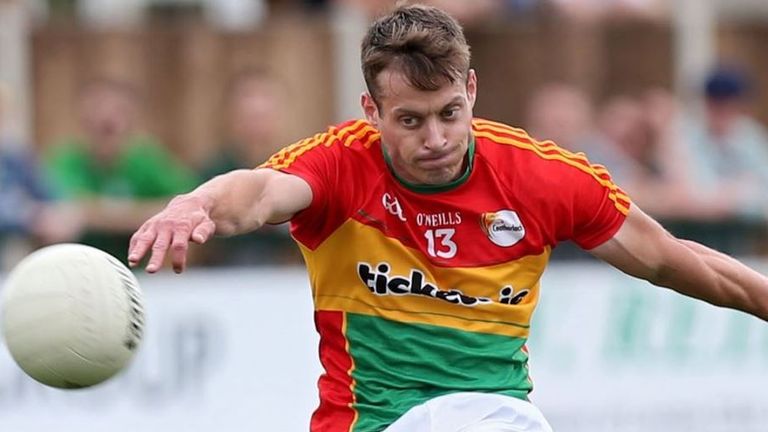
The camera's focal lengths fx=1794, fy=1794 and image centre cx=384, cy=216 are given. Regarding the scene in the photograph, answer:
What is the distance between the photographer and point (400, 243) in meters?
7.17

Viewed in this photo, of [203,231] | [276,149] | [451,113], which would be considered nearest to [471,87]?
[451,113]

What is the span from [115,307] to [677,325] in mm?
8423

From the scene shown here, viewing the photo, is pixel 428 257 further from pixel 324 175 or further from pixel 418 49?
pixel 418 49

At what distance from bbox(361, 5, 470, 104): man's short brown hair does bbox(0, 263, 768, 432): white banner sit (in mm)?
6087

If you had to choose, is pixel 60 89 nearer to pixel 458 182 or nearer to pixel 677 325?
pixel 677 325

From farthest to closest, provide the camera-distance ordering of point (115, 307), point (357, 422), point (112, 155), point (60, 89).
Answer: point (60, 89) → point (112, 155) → point (357, 422) → point (115, 307)

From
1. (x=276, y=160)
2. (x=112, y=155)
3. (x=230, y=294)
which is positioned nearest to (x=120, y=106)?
(x=112, y=155)

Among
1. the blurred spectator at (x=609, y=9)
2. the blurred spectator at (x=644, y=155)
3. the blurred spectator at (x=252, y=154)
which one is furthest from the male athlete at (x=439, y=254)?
the blurred spectator at (x=609, y=9)

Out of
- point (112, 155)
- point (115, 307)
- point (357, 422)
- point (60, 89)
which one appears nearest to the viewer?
point (115, 307)

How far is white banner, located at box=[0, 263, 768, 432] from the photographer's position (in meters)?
12.7

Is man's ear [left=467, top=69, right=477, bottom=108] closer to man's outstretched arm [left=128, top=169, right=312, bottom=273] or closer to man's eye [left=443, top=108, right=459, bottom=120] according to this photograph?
man's eye [left=443, top=108, right=459, bottom=120]

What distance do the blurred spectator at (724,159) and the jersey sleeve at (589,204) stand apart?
746cm

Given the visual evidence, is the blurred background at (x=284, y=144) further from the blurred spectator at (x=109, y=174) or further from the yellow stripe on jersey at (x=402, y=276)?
the yellow stripe on jersey at (x=402, y=276)

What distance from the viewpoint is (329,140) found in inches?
284
